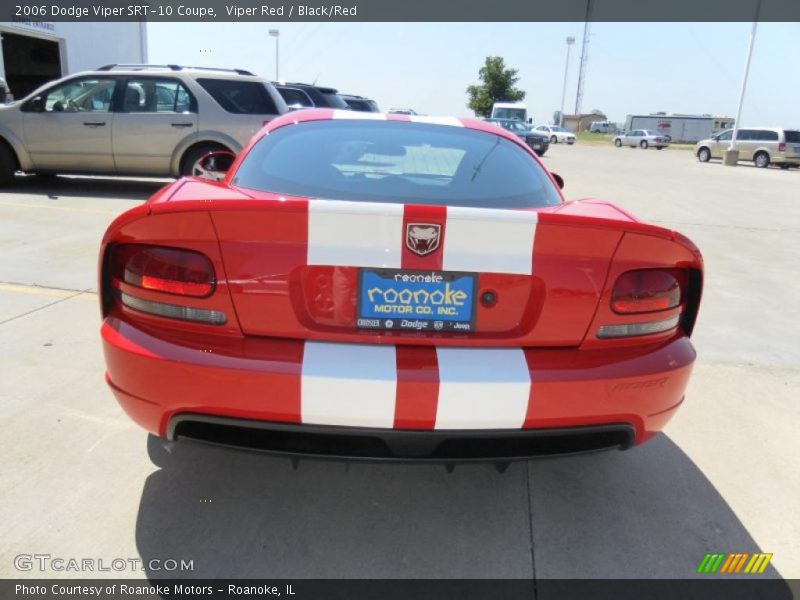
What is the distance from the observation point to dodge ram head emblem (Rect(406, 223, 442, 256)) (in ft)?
5.74

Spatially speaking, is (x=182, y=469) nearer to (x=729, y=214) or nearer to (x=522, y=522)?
(x=522, y=522)

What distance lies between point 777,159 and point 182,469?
3015 centimetres

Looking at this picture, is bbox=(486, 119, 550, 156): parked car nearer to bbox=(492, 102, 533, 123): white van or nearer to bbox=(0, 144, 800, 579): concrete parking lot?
bbox=(492, 102, 533, 123): white van

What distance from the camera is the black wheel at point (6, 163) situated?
8680 millimetres

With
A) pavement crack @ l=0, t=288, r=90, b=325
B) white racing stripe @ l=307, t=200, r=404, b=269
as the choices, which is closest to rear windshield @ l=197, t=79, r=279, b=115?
pavement crack @ l=0, t=288, r=90, b=325

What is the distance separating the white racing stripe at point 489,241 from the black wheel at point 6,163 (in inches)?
365

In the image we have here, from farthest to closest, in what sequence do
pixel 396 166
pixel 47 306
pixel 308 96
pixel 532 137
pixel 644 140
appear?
pixel 644 140
pixel 532 137
pixel 308 96
pixel 47 306
pixel 396 166

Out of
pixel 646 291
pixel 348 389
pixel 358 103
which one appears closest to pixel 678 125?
A: pixel 358 103

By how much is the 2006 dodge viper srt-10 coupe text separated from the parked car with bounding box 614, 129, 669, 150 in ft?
152

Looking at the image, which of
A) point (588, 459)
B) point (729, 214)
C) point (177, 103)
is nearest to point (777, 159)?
point (729, 214)

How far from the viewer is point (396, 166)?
108 inches

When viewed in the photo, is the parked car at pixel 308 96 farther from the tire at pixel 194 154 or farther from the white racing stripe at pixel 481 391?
the white racing stripe at pixel 481 391

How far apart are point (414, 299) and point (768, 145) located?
30197 mm

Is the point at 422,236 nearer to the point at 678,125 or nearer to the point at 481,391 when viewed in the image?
the point at 481,391
